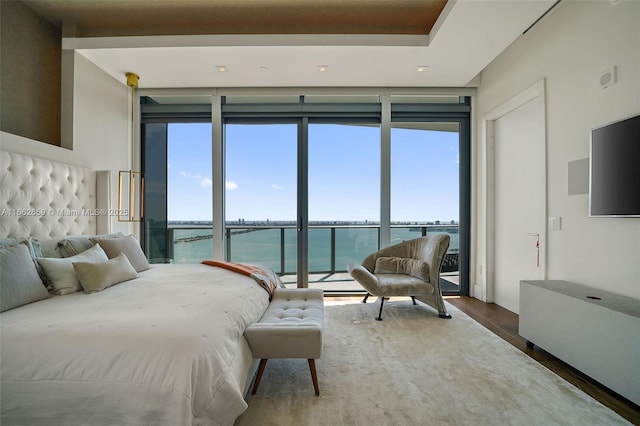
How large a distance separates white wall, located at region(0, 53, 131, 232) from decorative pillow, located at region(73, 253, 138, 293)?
4.33 feet

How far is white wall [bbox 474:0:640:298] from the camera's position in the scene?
210 cm

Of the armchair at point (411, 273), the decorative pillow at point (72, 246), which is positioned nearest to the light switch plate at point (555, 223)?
the armchair at point (411, 273)

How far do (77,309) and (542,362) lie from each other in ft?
10.4

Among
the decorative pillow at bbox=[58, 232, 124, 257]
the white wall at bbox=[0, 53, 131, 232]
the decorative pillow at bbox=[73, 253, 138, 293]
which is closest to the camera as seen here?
the decorative pillow at bbox=[73, 253, 138, 293]

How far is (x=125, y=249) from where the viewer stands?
2.77 metres

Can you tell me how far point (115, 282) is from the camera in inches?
88.5

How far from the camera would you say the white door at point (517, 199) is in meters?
3.14

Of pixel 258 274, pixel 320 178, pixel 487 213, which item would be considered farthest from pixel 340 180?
pixel 258 274

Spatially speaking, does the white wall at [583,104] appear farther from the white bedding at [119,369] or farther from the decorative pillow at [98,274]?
the decorative pillow at [98,274]

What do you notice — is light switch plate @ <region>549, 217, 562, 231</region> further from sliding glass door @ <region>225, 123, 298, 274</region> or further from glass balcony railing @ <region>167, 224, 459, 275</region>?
sliding glass door @ <region>225, 123, 298, 274</region>

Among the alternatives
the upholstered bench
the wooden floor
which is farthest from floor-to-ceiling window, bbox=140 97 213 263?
the wooden floor

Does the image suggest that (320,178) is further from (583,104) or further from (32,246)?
(32,246)

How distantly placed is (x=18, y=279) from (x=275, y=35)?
2.87 m

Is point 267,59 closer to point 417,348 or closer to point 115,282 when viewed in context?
point 115,282
